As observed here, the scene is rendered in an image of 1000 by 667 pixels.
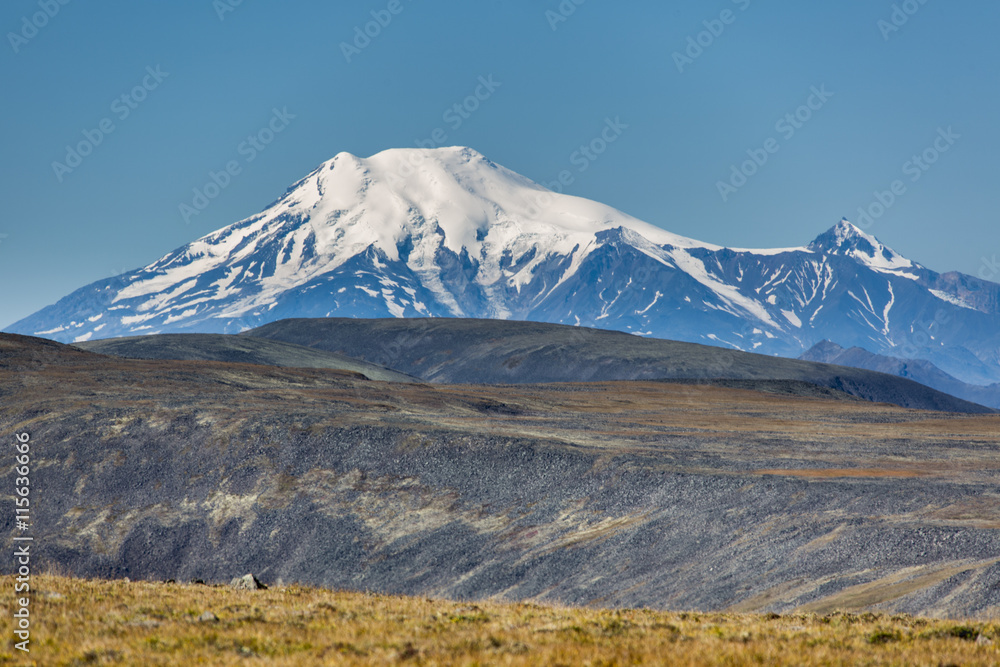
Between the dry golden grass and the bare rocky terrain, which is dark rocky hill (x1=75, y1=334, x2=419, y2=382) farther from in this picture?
the dry golden grass

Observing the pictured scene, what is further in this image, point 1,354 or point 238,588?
point 1,354

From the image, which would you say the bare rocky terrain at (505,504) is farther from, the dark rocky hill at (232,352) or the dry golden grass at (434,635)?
the dark rocky hill at (232,352)

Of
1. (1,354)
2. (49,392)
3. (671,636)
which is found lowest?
(671,636)

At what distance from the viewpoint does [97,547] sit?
1631 inches

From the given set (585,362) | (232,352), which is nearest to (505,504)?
(232,352)

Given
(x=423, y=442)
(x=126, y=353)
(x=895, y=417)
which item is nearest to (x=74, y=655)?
(x=423, y=442)

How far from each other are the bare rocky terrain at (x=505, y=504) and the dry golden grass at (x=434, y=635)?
33.6 ft

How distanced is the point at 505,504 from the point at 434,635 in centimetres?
2885

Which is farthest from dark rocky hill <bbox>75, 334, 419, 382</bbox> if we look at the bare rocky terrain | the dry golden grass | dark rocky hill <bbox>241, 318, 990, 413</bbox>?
the dry golden grass

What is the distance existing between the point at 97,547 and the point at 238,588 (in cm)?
2405

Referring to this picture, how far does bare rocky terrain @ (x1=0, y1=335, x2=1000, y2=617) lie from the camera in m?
30.2

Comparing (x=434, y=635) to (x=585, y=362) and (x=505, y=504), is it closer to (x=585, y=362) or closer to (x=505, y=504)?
(x=505, y=504)

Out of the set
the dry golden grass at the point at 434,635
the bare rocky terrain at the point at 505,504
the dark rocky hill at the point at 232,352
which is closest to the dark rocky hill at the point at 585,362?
the dark rocky hill at the point at 232,352

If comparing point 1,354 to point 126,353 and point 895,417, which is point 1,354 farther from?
point 895,417
